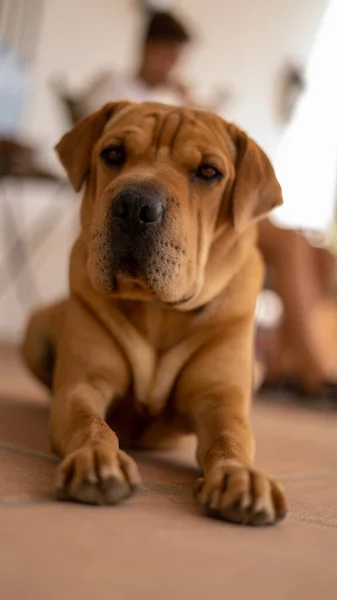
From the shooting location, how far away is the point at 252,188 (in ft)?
5.60

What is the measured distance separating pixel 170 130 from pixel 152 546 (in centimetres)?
105

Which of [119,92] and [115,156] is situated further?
[119,92]

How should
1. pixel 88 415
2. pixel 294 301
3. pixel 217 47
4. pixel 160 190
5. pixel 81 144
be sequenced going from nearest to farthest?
pixel 88 415, pixel 160 190, pixel 81 144, pixel 294 301, pixel 217 47

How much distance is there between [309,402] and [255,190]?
2.19 m

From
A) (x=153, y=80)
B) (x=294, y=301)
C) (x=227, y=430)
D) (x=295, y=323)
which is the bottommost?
(x=295, y=323)

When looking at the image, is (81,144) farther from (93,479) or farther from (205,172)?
(93,479)

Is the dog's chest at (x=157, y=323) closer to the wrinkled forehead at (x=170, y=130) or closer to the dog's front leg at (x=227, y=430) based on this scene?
the dog's front leg at (x=227, y=430)

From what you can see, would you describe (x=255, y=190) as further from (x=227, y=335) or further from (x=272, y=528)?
(x=272, y=528)

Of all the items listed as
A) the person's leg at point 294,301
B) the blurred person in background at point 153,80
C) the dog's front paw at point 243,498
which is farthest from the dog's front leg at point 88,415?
the blurred person in background at point 153,80

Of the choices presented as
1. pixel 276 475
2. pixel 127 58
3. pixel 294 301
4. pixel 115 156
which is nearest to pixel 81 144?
pixel 115 156

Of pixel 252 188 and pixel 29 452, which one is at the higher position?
pixel 252 188

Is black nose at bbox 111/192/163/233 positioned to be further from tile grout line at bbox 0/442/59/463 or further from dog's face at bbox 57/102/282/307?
tile grout line at bbox 0/442/59/463

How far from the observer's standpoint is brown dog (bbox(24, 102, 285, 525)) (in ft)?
4.91

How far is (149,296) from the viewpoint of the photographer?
5.24 ft
